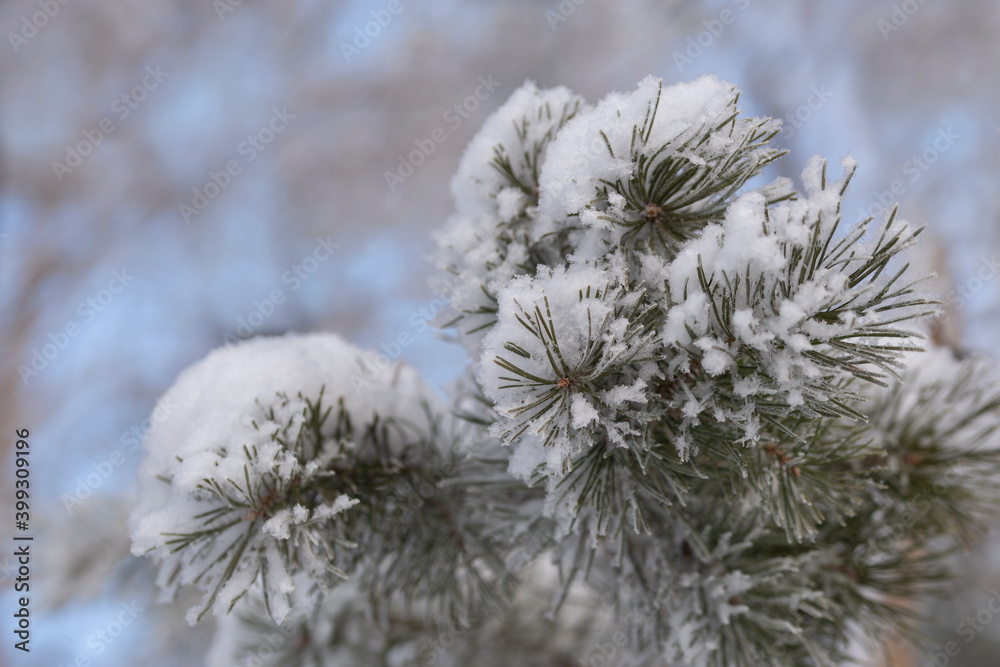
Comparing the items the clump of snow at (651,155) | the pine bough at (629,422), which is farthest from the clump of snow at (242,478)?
the clump of snow at (651,155)

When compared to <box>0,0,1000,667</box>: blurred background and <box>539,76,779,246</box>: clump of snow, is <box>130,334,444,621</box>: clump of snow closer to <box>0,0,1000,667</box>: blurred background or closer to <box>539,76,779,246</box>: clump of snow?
<box>539,76,779,246</box>: clump of snow

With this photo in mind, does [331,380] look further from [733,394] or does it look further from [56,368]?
[56,368]

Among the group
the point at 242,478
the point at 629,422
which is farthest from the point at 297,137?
the point at 629,422

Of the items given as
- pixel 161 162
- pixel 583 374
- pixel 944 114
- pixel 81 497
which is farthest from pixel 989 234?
pixel 161 162

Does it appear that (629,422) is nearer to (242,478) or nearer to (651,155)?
(651,155)

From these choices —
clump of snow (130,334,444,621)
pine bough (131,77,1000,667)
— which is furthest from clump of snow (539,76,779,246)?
clump of snow (130,334,444,621)

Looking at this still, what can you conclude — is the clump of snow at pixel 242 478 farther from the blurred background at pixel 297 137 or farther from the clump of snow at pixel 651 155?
the blurred background at pixel 297 137
